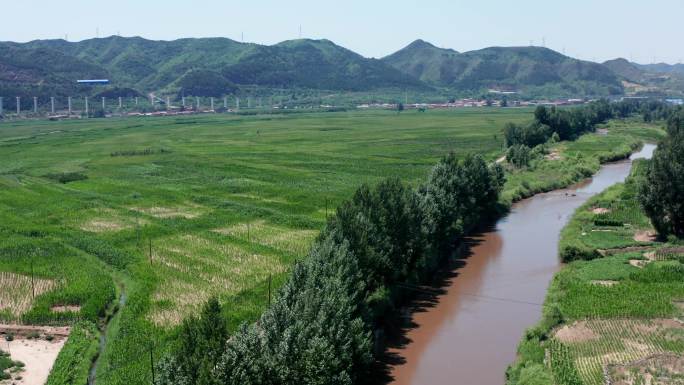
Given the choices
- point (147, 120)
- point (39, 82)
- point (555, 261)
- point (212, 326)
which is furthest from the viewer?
point (39, 82)

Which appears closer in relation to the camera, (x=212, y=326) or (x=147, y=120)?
(x=212, y=326)

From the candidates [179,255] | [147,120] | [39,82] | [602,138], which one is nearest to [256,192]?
[179,255]

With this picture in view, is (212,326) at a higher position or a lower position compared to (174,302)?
higher

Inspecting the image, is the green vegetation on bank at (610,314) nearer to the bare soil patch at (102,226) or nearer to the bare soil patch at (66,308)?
the bare soil patch at (66,308)

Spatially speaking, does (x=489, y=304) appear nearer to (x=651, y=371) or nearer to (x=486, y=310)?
(x=486, y=310)

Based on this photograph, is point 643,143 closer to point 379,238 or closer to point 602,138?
point 602,138

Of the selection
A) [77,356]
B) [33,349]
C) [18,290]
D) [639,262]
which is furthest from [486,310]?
[18,290]

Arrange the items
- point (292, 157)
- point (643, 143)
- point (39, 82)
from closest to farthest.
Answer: point (292, 157) → point (643, 143) → point (39, 82)
